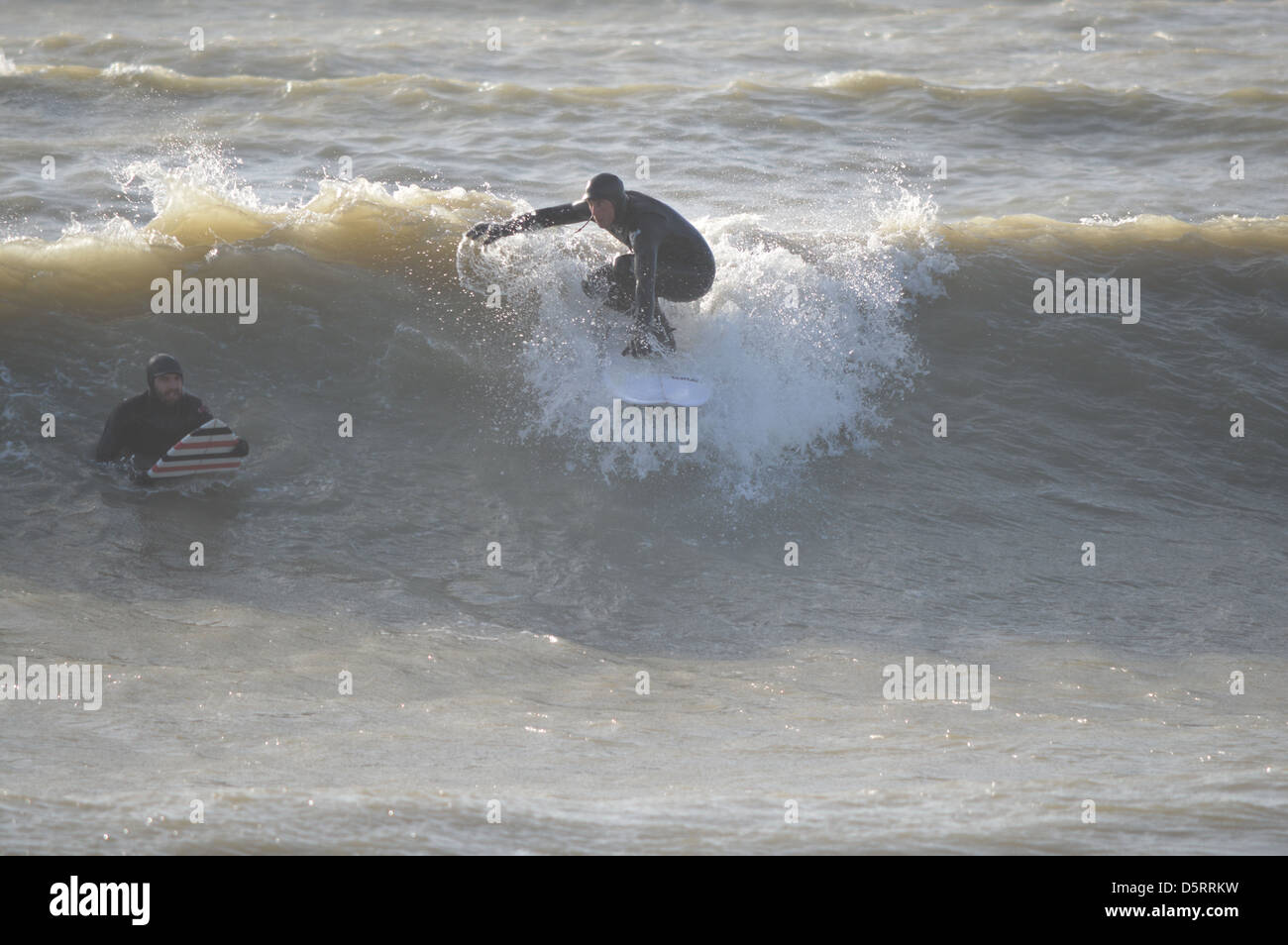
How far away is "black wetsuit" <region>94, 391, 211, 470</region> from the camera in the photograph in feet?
25.2

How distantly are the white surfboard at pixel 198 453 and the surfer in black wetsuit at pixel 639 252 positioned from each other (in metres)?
2.02

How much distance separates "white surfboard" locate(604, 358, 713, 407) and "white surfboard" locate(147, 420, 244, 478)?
8.17 ft

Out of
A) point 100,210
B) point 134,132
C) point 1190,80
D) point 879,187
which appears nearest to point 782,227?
point 879,187

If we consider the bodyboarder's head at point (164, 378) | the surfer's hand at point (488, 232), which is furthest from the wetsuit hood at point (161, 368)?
the surfer's hand at point (488, 232)

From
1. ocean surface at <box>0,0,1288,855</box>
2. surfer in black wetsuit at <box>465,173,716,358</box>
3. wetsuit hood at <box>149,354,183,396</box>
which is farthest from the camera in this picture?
surfer in black wetsuit at <box>465,173,716,358</box>

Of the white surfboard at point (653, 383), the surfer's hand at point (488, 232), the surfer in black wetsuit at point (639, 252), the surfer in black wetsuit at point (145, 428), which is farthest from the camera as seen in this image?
the white surfboard at point (653, 383)

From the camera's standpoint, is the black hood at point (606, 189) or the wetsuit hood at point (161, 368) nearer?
the wetsuit hood at point (161, 368)

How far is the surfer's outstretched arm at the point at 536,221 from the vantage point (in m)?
8.06

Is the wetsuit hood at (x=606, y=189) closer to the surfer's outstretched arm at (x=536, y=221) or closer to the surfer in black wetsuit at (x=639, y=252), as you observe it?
the surfer in black wetsuit at (x=639, y=252)

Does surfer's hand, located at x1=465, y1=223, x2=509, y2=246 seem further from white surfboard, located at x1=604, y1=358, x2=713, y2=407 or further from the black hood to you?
white surfboard, located at x1=604, y1=358, x2=713, y2=407

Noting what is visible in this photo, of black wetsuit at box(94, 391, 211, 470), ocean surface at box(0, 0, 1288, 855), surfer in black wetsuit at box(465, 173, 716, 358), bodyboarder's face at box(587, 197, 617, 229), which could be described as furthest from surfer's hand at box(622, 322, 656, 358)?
black wetsuit at box(94, 391, 211, 470)

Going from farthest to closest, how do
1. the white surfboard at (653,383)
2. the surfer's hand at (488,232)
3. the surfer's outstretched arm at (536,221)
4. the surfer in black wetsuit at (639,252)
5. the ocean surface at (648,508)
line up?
the white surfboard at (653,383) → the surfer's hand at (488,232) → the surfer's outstretched arm at (536,221) → the surfer in black wetsuit at (639,252) → the ocean surface at (648,508)

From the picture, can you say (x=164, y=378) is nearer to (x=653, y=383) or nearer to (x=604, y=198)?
(x=604, y=198)

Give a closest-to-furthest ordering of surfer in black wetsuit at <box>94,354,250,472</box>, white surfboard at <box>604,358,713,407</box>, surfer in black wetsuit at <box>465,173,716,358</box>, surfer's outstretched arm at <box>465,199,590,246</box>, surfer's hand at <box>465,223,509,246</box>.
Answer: surfer in black wetsuit at <box>94,354,250,472</box> < surfer in black wetsuit at <box>465,173,716,358</box> < surfer's outstretched arm at <box>465,199,590,246</box> < surfer's hand at <box>465,223,509,246</box> < white surfboard at <box>604,358,713,407</box>
